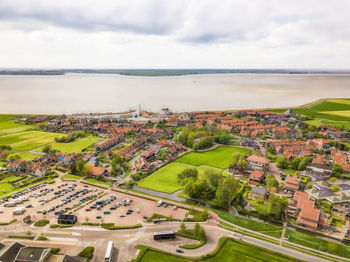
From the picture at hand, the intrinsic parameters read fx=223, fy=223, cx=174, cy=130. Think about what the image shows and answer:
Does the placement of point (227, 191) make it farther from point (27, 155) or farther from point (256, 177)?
point (27, 155)

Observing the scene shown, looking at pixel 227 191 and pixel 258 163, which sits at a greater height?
pixel 258 163

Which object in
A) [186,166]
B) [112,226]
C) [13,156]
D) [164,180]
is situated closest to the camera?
[112,226]

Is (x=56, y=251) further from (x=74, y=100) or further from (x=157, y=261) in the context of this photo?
(x=74, y=100)

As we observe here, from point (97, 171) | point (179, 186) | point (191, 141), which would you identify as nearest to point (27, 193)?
point (97, 171)

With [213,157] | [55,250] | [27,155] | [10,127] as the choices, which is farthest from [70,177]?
[10,127]

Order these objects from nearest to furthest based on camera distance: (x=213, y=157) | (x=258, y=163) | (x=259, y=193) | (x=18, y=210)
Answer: (x=18, y=210) → (x=259, y=193) → (x=258, y=163) → (x=213, y=157)

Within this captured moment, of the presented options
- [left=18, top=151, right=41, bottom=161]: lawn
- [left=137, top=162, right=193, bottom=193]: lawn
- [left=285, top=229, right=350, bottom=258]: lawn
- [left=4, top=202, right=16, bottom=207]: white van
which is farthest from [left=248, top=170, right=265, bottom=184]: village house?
[left=18, top=151, right=41, bottom=161]: lawn
